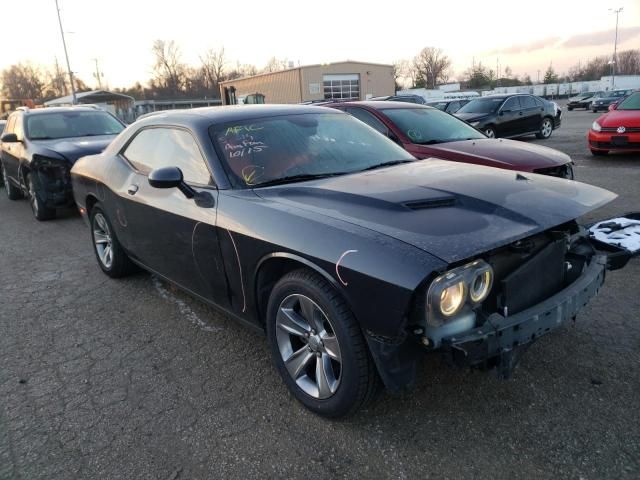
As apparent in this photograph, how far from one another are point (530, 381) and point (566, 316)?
1.69 ft

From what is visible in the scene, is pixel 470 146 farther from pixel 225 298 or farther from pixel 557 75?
pixel 557 75

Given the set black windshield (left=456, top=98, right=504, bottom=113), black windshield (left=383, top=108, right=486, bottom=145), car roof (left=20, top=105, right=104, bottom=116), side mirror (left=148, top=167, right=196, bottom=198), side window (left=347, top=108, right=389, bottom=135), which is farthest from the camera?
black windshield (left=456, top=98, right=504, bottom=113)

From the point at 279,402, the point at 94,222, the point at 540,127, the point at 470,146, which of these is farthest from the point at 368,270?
the point at 540,127

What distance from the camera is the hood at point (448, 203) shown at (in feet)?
7.29

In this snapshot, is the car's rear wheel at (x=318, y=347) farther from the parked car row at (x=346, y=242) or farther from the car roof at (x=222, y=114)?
the car roof at (x=222, y=114)

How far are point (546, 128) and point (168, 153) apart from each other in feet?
49.0

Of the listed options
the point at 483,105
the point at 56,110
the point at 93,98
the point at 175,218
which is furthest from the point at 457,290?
the point at 93,98

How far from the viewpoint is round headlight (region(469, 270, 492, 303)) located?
2.18 m

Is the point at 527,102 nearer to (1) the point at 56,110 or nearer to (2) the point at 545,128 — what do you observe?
(2) the point at 545,128

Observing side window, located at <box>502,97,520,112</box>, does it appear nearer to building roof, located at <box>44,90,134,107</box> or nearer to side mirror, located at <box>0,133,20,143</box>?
side mirror, located at <box>0,133,20,143</box>

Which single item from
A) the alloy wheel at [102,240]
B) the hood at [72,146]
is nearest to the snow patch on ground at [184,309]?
the alloy wheel at [102,240]

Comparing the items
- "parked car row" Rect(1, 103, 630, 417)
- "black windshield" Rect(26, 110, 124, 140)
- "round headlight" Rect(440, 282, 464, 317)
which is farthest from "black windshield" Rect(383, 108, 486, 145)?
"black windshield" Rect(26, 110, 124, 140)

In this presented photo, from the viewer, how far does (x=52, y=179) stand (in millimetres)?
7418

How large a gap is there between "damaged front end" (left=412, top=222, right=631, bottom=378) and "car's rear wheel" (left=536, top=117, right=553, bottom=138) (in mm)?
14368
